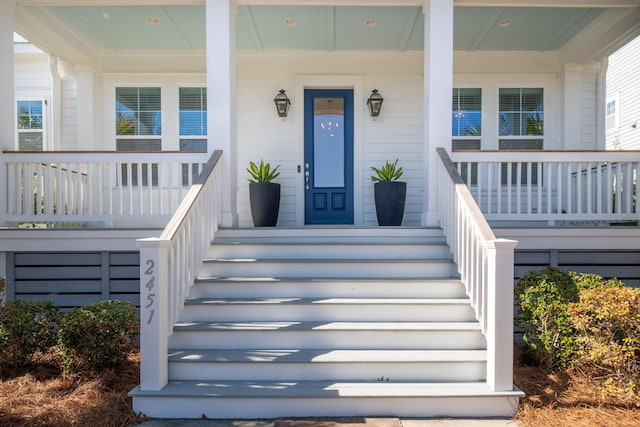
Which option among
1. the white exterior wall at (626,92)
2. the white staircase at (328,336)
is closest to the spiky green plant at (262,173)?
the white staircase at (328,336)

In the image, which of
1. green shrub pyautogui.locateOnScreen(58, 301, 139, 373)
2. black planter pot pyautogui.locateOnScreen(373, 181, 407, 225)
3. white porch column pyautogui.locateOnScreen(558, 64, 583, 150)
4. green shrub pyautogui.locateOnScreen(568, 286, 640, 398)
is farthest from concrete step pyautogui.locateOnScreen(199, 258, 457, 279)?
white porch column pyautogui.locateOnScreen(558, 64, 583, 150)

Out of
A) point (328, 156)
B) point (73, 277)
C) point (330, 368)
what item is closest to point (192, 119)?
point (328, 156)

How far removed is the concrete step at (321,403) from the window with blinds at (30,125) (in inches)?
269

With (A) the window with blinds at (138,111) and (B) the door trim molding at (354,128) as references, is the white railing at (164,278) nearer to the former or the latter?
(B) the door trim molding at (354,128)

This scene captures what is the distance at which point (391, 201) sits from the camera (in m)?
6.27

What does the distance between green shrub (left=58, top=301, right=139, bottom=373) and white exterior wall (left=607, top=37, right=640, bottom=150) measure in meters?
12.6

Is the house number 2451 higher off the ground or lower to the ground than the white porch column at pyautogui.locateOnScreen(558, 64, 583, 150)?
lower

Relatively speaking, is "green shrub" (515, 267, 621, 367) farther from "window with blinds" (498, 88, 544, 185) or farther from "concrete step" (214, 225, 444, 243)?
"window with blinds" (498, 88, 544, 185)

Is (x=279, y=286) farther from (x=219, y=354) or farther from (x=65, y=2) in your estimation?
(x=65, y=2)

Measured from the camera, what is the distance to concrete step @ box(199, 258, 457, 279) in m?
4.20

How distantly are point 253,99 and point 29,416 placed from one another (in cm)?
507

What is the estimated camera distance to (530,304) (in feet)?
12.0

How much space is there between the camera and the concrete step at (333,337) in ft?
11.6

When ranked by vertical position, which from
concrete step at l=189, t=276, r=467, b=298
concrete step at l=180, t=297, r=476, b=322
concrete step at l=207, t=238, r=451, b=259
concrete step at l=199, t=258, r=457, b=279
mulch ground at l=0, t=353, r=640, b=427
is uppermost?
concrete step at l=207, t=238, r=451, b=259
